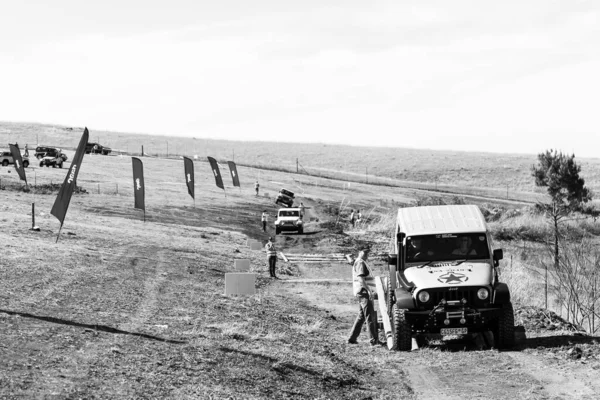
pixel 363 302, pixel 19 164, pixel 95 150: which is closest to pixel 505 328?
pixel 363 302

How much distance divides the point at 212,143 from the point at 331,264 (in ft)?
440

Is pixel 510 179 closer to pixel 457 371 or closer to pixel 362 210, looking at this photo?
pixel 362 210

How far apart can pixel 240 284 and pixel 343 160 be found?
425 feet

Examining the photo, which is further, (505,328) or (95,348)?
(505,328)

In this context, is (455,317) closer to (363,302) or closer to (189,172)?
(363,302)

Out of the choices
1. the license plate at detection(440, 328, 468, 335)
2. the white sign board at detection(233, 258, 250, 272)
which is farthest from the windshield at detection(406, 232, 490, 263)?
the white sign board at detection(233, 258, 250, 272)

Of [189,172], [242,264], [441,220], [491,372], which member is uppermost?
[441,220]

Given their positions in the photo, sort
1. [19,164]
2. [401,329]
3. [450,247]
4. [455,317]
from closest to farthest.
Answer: [455,317] < [401,329] < [450,247] < [19,164]

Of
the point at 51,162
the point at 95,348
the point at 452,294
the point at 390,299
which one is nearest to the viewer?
the point at 95,348

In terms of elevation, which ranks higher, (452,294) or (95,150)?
(95,150)

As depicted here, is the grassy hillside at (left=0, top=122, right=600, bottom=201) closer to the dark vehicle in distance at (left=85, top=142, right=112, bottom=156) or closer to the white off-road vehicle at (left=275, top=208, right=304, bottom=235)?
the dark vehicle in distance at (left=85, top=142, right=112, bottom=156)

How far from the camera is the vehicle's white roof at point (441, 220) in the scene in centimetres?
1758

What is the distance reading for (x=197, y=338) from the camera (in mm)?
16375

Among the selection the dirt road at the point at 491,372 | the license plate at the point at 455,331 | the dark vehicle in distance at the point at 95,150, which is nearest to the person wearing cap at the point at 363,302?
the dirt road at the point at 491,372
